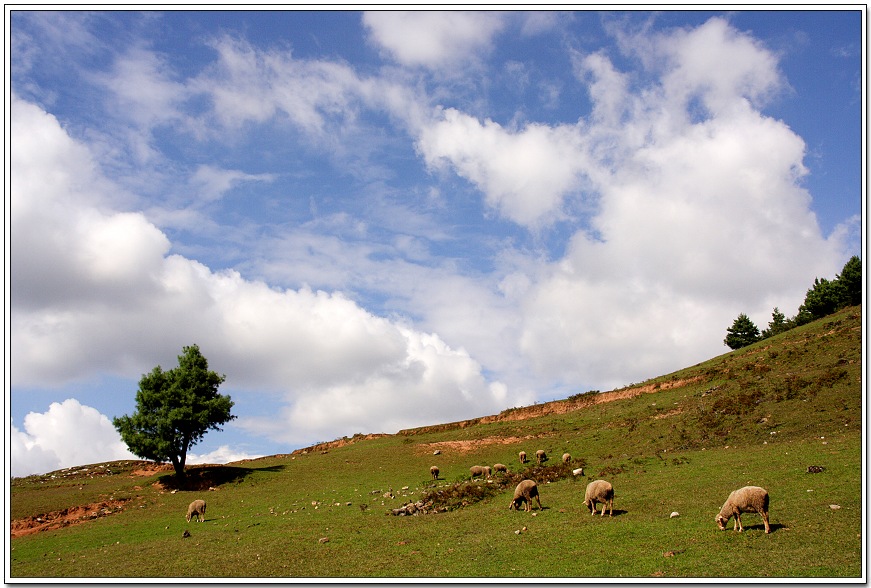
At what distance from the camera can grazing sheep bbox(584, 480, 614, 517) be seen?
27758mm

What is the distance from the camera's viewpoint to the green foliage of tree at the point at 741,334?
119287mm

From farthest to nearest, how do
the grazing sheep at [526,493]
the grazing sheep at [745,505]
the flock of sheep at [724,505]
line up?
the grazing sheep at [526,493] → the flock of sheep at [724,505] → the grazing sheep at [745,505]

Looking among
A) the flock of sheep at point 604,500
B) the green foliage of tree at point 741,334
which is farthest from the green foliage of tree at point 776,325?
the flock of sheep at point 604,500

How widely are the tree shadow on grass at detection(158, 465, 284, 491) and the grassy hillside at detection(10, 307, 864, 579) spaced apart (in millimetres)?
386

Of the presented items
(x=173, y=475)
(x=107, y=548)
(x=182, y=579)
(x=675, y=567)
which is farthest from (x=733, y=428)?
(x=173, y=475)

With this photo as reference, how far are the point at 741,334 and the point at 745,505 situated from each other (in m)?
116

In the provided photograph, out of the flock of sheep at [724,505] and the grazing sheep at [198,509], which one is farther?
the grazing sheep at [198,509]

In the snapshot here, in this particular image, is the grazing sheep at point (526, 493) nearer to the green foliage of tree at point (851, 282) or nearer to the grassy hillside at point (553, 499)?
the grassy hillside at point (553, 499)

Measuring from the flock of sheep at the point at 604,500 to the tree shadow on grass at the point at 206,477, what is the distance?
1592 cm

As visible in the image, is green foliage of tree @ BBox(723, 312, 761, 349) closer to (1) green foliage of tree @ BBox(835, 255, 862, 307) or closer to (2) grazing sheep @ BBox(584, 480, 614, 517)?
(1) green foliage of tree @ BBox(835, 255, 862, 307)

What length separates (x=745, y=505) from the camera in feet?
70.0

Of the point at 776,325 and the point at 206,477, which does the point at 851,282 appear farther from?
the point at 206,477

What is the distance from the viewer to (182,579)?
23.4 metres

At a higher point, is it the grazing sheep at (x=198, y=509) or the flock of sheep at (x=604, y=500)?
the grazing sheep at (x=198, y=509)
